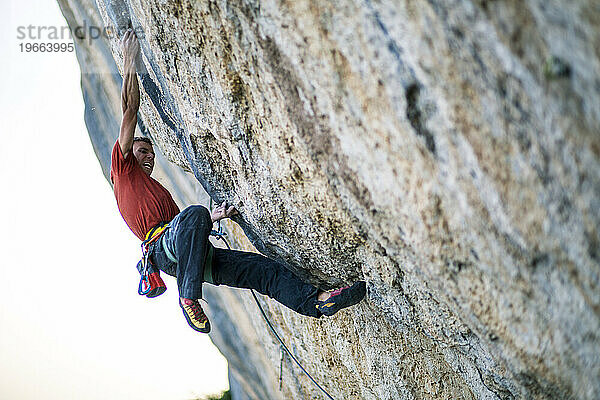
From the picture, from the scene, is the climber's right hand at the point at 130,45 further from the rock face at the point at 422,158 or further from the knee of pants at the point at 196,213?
the knee of pants at the point at 196,213

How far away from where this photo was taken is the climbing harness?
296cm

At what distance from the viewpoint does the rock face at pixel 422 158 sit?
1445 millimetres

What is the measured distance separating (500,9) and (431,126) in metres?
0.41

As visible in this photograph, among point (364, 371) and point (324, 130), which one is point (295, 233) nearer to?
point (324, 130)

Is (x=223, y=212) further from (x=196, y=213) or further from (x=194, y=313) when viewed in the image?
(x=194, y=313)

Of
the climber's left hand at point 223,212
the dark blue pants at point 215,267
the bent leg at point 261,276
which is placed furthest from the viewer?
the climber's left hand at point 223,212

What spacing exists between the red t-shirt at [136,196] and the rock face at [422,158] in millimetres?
348

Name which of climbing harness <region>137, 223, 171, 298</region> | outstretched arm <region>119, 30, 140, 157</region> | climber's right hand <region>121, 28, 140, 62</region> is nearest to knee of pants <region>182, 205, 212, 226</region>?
climbing harness <region>137, 223, 171, 298</region>

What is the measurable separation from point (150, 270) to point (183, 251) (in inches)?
15.4

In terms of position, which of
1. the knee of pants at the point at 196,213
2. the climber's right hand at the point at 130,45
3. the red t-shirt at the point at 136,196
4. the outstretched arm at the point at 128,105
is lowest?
the knee of pants at the point at 196,213

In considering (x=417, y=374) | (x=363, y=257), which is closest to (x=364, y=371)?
(x=417, y=374)

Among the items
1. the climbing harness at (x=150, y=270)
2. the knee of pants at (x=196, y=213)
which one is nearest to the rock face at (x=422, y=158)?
the knee of pants at (x=196, y=213)

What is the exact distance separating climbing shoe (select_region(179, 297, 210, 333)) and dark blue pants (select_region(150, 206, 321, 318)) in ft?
0.15

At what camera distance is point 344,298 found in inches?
103
